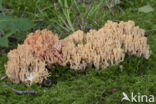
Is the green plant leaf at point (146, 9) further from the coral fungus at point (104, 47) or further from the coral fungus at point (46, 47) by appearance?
the coral fungus at point (46, 47)

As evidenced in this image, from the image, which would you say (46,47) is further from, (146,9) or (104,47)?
(146,9)

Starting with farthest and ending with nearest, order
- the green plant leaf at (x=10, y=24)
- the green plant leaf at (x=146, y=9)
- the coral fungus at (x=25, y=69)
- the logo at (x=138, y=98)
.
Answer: the green plant leaf at (x=146, y=9) → the green plant leaf at (x=10, y=24) → the coral fungus at (x=25, y=69) → the logo at (x=138, y=98)

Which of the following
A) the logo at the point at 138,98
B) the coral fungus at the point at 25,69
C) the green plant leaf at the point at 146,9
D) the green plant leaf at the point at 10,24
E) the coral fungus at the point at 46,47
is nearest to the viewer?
the logo at the point at 138,98

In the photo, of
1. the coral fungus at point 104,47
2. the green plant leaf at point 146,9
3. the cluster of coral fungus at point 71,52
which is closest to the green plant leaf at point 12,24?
the cluster of coral fungus at point 71,52

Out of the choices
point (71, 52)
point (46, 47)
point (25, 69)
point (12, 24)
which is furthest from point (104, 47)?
point (12, 24)

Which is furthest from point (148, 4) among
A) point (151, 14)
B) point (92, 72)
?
point (92, 72)

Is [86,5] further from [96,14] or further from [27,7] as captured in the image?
[27,7]

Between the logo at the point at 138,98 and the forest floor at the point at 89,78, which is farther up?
the forest floor at the point at 89,78
